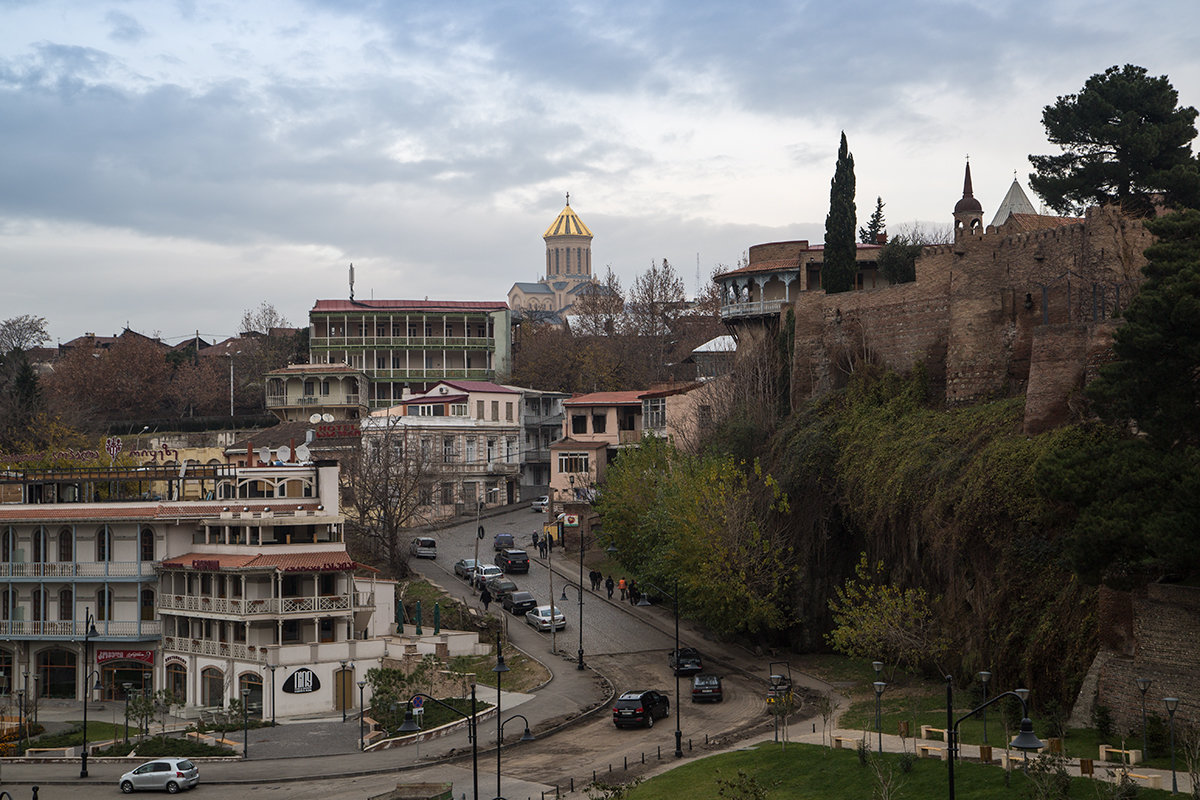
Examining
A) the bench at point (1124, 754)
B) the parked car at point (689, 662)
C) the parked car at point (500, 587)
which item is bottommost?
the parked car at point (689, 662)

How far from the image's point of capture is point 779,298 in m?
76.9

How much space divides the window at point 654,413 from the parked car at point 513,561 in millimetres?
17648

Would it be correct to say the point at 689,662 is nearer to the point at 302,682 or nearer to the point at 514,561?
the point at 302,682

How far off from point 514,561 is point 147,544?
1943 centimetres

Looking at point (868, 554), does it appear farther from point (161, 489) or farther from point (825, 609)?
point (161, 489)

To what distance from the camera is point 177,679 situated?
55219mm

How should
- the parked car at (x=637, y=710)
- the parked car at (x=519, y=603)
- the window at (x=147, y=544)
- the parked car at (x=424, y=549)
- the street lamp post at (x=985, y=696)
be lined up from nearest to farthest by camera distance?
the street lamp post at (x=985, y=696)
the parked car at (x=637, y=710)
the window at (x=147, y=544)
the parked car at (x=519, y=603)
the parked car at (x=424, y=549)

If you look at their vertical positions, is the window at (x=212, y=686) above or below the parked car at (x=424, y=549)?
below

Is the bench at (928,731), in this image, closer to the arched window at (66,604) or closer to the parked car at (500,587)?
the parked car at (500,587)

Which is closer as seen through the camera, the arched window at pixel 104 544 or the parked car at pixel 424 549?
the arched window at pixel 104 544

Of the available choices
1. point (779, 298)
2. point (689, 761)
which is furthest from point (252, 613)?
point (779, 298)

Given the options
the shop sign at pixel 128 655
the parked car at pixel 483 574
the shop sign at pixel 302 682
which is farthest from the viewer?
the parked car at pixel 483 574

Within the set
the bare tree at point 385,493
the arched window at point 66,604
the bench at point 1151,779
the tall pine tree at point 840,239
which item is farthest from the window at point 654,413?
the bench at point 1151,779

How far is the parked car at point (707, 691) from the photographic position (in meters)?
48.4
